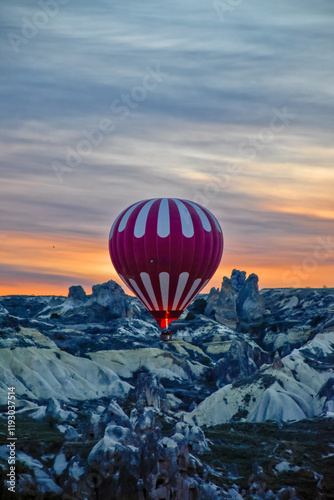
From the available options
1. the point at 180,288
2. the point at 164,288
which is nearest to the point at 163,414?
the point at 180,288

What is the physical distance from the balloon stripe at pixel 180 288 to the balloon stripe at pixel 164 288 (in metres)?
0.86

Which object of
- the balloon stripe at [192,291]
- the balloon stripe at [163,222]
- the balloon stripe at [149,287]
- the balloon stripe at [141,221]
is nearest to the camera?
the balloon stripe at [163,222]

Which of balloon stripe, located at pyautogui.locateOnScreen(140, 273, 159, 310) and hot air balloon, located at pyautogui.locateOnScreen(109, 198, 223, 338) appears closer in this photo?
hot air balloon, located at pyautogui.locateOnScreen(109, 198, 223, 338)

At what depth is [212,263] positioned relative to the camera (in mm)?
79688

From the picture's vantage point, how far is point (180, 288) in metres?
77.8

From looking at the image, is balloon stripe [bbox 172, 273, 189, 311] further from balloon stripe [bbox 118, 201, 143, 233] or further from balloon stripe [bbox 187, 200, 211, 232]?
balloon stripe [bbox 118, 201, 143, 233]

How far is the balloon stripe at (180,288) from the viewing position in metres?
77.2

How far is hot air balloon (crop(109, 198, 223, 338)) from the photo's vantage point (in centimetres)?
7569

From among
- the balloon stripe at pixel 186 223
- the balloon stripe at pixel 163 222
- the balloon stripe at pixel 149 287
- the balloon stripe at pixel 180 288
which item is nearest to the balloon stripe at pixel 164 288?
the balloon stripe at pixel 149 287

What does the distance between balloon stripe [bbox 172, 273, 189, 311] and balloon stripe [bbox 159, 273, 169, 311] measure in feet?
2.83

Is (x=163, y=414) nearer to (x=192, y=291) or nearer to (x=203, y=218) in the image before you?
(x=192, y=291)

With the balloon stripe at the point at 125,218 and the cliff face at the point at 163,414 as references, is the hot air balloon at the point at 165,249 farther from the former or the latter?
the cliff face at the point at 163,414

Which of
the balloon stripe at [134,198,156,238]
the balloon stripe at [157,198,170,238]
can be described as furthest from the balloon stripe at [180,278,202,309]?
the balloon stripe at [134,198,156,238]

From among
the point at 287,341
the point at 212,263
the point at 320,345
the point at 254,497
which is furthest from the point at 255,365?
the point at 254,497
